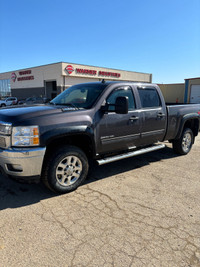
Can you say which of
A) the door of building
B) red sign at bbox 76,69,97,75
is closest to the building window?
the door of building

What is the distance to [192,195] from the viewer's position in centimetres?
362

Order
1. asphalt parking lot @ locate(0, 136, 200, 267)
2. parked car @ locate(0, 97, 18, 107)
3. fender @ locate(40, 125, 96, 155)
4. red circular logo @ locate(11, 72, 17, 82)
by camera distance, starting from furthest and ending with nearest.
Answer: red circular logo @ locate(11, 72, 17, 82), parked car @ locate(0, 97, 18, 107), fender @ locate(40, 125, 96, 155), asphalt parking lot @ locate(0, 136, 200, 267)

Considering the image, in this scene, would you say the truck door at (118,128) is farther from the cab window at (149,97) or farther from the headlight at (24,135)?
the headlight at (24,135)

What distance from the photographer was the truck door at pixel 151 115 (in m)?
4.62

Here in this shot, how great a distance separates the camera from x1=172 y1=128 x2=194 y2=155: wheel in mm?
5766

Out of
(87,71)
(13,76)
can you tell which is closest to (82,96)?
(87,71)

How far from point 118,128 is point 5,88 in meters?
46.5

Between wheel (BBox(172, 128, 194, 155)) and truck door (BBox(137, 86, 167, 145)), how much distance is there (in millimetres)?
879

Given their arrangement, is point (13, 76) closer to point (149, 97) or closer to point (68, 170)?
point (149, 97)

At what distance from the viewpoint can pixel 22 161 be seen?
3037mm

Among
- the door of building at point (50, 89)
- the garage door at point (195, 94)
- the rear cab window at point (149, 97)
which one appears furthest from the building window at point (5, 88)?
the rear cab window at point (149, 97)

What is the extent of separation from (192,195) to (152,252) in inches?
67.0

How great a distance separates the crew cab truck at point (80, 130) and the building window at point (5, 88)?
43.5 metres

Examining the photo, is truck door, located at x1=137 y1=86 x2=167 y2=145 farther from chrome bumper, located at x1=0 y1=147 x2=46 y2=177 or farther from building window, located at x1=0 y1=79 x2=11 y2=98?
building window, located at x1=0 y1=79 x2=11 y2=98
